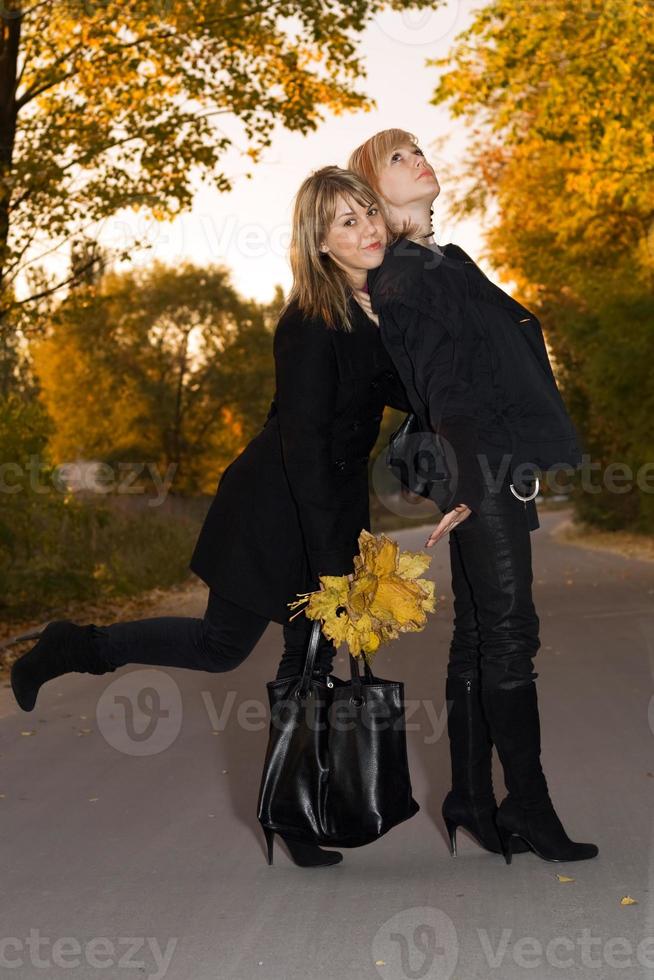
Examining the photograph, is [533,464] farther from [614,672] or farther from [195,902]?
[614,672]

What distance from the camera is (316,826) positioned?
407 cm

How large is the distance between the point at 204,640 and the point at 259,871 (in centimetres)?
73

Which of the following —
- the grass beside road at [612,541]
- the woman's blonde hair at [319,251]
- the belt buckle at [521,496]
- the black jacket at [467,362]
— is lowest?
the grass beside road at [612,541]

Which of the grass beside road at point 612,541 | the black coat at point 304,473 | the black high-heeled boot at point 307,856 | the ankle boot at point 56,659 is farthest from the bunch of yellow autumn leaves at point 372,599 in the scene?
the grass beside road at point 612,541

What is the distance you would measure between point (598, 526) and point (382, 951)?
26808mm

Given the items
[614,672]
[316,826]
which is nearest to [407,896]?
[316,826]

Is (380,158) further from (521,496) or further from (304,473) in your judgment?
(521,496)

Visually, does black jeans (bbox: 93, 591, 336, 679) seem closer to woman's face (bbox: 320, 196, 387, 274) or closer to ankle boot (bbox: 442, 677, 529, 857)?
ankle boot (bbox: 442, 677, 529, 857)

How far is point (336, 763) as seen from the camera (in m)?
4.08

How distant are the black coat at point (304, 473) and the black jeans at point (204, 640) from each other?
75mm

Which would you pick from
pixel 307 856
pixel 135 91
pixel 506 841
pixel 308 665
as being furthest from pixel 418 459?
pixel 135 91

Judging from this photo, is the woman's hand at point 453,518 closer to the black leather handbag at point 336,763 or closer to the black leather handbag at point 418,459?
the black leather handbag at point 418,459

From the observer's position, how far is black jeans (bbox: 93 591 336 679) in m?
4.45

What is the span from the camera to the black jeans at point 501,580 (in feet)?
13.5
